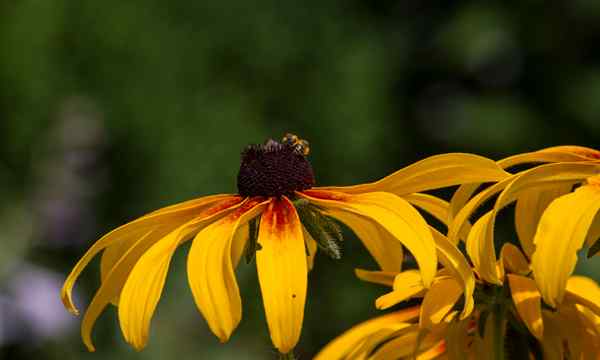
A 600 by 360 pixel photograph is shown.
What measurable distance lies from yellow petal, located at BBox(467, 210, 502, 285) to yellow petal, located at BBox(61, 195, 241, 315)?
0.22 m

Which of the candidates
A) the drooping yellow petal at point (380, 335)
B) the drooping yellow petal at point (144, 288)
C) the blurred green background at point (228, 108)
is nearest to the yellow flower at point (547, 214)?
the drooping yellow petal at point (380, 335)

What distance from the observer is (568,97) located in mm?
5414

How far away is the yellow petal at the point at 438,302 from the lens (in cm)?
98

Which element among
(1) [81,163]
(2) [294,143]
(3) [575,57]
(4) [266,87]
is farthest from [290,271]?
(3) [575,57]

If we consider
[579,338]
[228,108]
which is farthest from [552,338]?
[228,108]

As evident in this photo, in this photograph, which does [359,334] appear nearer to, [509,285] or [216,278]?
[509,285]

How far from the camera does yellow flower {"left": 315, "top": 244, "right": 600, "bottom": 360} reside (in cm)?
98

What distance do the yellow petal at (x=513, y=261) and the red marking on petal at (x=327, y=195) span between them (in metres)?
0.15

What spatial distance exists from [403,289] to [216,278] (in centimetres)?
20

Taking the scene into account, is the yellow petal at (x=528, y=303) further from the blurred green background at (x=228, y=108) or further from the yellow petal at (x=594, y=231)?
the blurred green background at (x=228, y=108)

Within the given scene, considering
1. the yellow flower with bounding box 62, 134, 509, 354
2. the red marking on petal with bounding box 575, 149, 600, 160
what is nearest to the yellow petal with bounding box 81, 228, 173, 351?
the yellow flower with bounding box 62, 134, 509, 354

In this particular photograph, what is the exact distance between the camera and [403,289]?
40.3 inches

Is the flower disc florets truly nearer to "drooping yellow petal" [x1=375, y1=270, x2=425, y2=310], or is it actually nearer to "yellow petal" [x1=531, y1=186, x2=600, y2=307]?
"drooping yellow petal" [x1=375, y1=270, x2=425, y2=310]

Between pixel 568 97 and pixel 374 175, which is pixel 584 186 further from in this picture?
pixel 568 97
